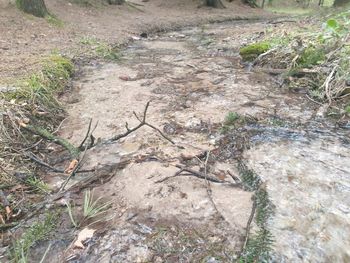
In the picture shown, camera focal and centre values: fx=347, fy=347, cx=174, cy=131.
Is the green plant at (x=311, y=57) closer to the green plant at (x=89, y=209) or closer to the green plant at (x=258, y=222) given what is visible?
the green plant at (x=258, y=222)

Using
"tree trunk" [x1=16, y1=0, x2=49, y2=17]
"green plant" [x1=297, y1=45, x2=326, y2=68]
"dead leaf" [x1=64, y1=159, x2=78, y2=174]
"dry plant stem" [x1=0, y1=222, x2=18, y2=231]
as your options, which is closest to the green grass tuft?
"dead leaf" [x1=64, y1=159, x2=78, y2=174]

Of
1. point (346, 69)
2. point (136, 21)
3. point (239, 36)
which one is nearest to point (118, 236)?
point (346, 69)

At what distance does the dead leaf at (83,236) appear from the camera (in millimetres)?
2104

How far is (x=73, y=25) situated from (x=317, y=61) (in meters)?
6.15

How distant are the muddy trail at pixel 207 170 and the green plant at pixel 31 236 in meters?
0.12

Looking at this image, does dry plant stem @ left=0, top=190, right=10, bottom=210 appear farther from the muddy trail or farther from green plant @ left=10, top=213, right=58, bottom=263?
the muddy trail

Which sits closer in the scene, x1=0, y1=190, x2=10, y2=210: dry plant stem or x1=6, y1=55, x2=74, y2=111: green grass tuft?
x1=0, y1=190, x2=10, y2=210: dry plant stem

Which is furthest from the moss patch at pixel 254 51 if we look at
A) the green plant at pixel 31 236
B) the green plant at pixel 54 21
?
the green plant at pixel 31 236

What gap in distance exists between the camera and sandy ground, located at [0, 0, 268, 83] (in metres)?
5.53

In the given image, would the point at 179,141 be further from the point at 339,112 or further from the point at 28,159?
the point at 339,112

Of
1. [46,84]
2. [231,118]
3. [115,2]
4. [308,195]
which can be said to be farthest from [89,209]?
[115,2]

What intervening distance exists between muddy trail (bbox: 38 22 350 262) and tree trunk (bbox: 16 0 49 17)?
4.00 metres

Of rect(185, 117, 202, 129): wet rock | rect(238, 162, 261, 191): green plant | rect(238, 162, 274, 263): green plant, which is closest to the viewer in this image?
rect(238, 162, 274, 263): green plant

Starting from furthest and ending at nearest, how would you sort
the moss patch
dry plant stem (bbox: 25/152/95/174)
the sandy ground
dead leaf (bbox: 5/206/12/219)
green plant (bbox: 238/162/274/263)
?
the moss patch, the sandy ground, dry plant stem (bbox: 25/152/95/174), dead leaf (bbox: 5/206/12/219), green plant (bbox: 238/162/274/263)
